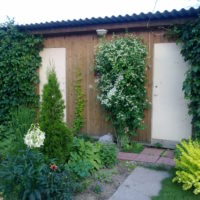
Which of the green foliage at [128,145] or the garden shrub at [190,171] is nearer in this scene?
the garden shrub at [190,171]

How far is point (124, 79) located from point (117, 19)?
4.37 feet

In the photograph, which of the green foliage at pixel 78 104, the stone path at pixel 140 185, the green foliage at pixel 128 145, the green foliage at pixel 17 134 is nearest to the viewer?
the stone path at pixel 140 185

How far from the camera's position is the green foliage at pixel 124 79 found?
5.92m

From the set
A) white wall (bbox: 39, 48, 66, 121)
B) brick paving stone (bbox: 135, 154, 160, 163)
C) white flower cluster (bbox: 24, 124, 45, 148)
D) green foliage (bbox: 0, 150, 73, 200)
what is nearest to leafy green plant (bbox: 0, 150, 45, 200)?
green foliage (bbox: 0, 150, 73, 200)

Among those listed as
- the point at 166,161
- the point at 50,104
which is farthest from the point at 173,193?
the point at 50,104

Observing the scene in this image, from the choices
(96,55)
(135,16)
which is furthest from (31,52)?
(135,16)

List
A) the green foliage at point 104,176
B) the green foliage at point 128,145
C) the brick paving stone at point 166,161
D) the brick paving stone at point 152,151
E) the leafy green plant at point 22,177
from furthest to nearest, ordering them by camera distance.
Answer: the green foliage at point 128,145
the brick paving stone at point 152,151
the brick paving stone at point 166,161
the green foliage at point 104,176
the leafy green plant at point 22,177

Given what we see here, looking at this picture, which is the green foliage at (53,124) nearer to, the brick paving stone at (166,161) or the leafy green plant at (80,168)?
the leafy green plant at (80,168)

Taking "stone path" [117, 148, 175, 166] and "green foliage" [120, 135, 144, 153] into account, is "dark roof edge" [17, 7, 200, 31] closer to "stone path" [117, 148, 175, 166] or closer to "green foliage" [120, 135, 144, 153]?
"green foliage" [120, 135, 144, 153]

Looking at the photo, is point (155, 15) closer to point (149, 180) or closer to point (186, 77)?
point (186, 77)

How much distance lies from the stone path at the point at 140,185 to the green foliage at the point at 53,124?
3.39ft

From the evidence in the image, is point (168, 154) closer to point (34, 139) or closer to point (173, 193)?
point (173, 193)

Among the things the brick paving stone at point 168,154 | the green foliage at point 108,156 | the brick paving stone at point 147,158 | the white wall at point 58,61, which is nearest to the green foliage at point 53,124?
the green foliage at point 108,156

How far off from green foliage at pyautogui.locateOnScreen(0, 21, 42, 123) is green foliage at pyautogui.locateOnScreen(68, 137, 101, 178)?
3269 millimetres
